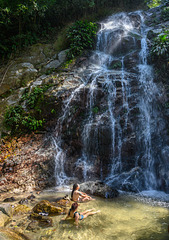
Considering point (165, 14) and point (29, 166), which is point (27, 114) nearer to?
point (29, 166)

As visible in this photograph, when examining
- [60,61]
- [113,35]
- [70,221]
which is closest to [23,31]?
[60,61]

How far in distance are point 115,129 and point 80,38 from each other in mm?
7417

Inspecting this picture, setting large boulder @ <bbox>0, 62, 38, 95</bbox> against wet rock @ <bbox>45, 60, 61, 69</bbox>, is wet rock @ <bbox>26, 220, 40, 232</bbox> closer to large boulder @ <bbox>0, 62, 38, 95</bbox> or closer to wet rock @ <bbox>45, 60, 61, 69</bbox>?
large boulder @ <bbox>0, 62, 38, 95</bbox>

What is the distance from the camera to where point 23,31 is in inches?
564

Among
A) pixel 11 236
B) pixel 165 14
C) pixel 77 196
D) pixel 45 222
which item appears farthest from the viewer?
pixel 165 14

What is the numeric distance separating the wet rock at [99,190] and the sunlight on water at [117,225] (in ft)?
2.40

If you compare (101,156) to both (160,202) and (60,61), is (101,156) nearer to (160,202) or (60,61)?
(160,202)

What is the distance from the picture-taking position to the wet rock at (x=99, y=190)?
657cm

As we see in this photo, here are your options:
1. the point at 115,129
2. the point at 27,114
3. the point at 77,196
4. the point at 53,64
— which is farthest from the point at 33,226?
the point at 53,64

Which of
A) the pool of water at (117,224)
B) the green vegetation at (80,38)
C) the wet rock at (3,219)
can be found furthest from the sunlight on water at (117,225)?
the green vegetation at (80,38)

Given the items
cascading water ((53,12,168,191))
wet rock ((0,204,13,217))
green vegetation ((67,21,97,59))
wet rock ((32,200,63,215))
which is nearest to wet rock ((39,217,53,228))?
wet rock ((32,200,63,215))

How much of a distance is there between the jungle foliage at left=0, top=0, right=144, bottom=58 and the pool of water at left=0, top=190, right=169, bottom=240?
11633 millimetres

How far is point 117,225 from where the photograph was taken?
4.39m

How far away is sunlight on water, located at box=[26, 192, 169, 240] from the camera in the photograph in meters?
3.93
